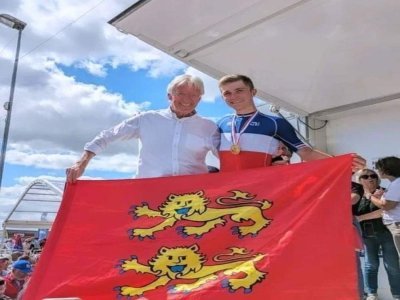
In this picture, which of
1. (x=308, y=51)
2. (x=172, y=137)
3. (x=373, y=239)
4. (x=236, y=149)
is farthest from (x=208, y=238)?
(x=373, y=239)

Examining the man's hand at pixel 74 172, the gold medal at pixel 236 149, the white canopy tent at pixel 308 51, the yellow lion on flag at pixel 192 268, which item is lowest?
the yellow lion on flag at pixel 192 268

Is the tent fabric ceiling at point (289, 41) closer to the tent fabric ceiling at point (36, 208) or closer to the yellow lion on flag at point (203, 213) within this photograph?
the yellow lion on flag at point (203, 213)

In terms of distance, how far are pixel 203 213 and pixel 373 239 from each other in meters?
3.09

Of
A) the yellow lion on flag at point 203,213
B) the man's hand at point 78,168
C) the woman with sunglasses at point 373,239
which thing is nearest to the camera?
the yellow lion on flag at point 203,213

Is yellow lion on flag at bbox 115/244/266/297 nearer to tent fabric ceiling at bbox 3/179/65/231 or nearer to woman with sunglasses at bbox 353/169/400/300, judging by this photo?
woman with sunglasses at bbox 353/169/400/300

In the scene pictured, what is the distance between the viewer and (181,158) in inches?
115

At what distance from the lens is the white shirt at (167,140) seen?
9.56 ft

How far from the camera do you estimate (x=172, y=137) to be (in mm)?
2922

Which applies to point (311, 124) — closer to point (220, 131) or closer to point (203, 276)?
point (220, 131)

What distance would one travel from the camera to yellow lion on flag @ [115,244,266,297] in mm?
2064

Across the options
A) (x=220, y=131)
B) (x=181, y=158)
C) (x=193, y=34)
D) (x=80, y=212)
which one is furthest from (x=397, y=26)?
(x=80, y=212)

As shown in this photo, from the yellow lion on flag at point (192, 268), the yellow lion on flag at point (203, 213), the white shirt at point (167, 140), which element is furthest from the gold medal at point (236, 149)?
the yellow lion on flag at point (192, 268)

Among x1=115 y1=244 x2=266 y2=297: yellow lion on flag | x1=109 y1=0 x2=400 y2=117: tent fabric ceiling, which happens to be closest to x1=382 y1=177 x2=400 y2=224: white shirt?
x1=109 y1=0 x2=400 y2=117: tent fabric ceiling

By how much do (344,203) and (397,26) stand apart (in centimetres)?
258
